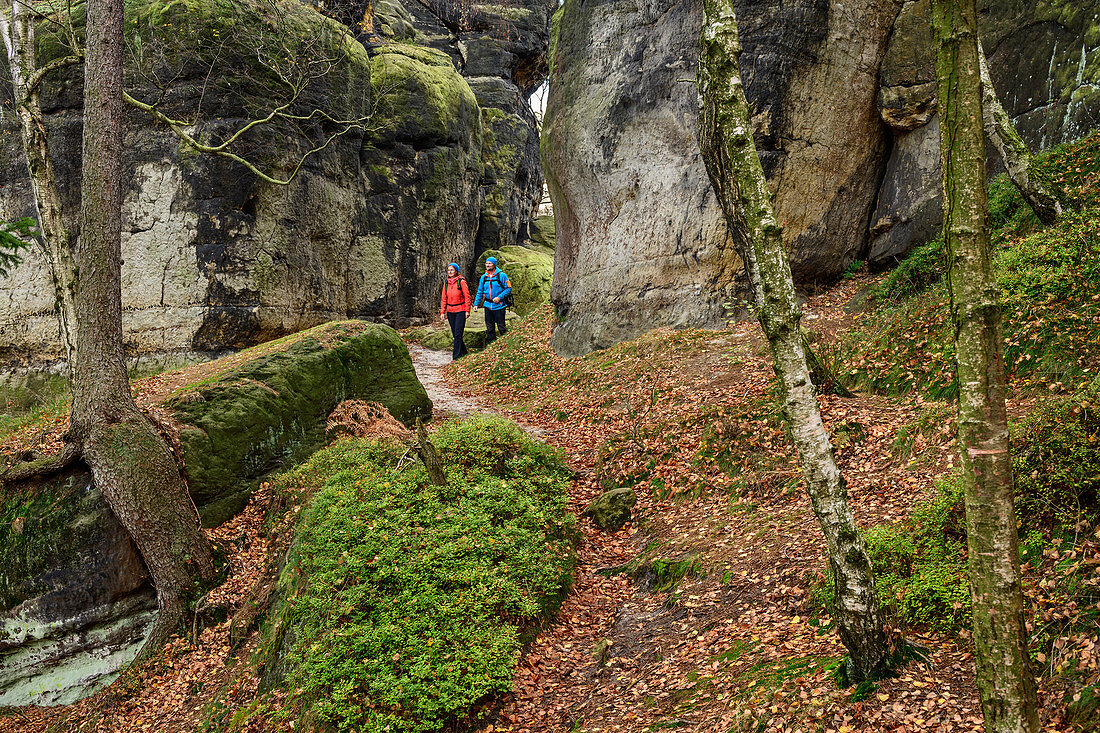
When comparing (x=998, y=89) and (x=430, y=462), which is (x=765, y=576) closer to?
(x=430, y=462)

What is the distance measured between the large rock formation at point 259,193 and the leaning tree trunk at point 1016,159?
16365 millimetres

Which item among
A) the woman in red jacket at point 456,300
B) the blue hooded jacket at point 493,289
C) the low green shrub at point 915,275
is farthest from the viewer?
the blue hooded jacket at point 493,289

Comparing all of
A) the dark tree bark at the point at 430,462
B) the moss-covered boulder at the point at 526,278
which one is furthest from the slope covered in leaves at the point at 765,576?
the moss-covered boulder at the point at 526,278

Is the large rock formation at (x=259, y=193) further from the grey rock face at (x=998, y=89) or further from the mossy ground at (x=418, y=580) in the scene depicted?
the grey rock face at (x=998, y=89)

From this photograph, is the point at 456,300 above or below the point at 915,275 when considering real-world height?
above

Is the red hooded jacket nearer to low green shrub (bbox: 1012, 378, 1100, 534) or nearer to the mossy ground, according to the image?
the mossy ground

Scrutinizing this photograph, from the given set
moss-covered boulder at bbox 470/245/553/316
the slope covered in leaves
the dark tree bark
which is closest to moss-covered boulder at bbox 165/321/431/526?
the dark tree bark

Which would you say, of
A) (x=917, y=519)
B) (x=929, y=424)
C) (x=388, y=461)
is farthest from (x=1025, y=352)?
(x=388, y=461)

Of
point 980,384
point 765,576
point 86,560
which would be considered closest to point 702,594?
point 765,576

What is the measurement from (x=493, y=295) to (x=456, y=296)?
180 cm

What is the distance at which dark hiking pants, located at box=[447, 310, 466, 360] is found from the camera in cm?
1822

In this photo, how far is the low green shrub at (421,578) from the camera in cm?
A: 538

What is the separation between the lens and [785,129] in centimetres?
1312

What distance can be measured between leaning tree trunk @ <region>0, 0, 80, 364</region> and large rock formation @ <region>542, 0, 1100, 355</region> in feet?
32.8
